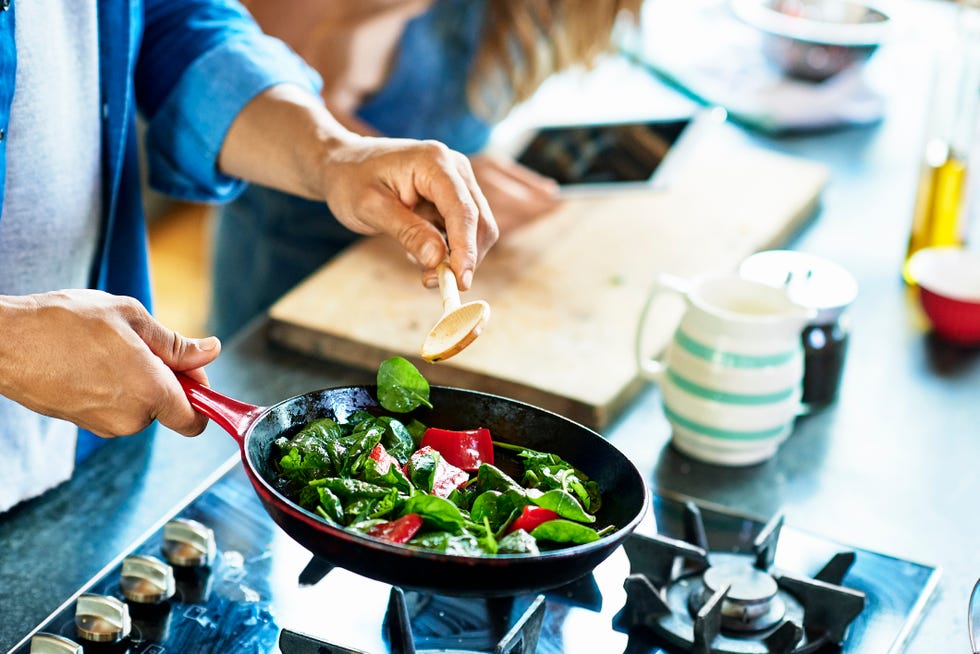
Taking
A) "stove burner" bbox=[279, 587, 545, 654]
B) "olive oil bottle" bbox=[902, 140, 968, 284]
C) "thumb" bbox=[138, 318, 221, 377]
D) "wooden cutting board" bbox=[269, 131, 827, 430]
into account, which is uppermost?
"thumb" bbox=[138, 318, 221, 377]

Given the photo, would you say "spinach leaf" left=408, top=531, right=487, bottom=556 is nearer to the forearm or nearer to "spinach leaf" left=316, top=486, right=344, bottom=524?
"spinach leaf" left=316, top=486, right=344, bottom=524

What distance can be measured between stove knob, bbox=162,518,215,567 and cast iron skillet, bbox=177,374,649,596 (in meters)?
0.16

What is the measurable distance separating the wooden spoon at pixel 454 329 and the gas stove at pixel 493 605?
0.65ft

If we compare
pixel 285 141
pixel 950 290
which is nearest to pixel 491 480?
pixel 285 141

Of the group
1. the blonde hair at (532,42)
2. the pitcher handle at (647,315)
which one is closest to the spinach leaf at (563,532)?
the pitcher handle at (647,315)

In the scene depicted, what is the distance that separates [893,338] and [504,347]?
0.53m

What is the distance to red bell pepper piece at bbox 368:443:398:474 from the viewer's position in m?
0.89

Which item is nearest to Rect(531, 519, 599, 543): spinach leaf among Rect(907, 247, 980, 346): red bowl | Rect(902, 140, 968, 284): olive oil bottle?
Rect(907, 247, 980, 346): red bowl

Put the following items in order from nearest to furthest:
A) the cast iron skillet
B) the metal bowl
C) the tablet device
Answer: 1. the cast iron skillet
2. the tablet device
3. the metal bowl

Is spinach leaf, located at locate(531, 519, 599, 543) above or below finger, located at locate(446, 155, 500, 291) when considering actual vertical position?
below

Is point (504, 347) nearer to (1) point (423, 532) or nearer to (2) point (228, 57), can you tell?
(2) point (228, 57)

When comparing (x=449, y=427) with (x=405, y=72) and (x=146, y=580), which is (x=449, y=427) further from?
(x=405, y=72)

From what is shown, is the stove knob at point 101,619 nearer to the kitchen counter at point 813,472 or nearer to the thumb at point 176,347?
the kitchen counter at point 813,472

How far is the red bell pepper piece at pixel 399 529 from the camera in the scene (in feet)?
2.69
